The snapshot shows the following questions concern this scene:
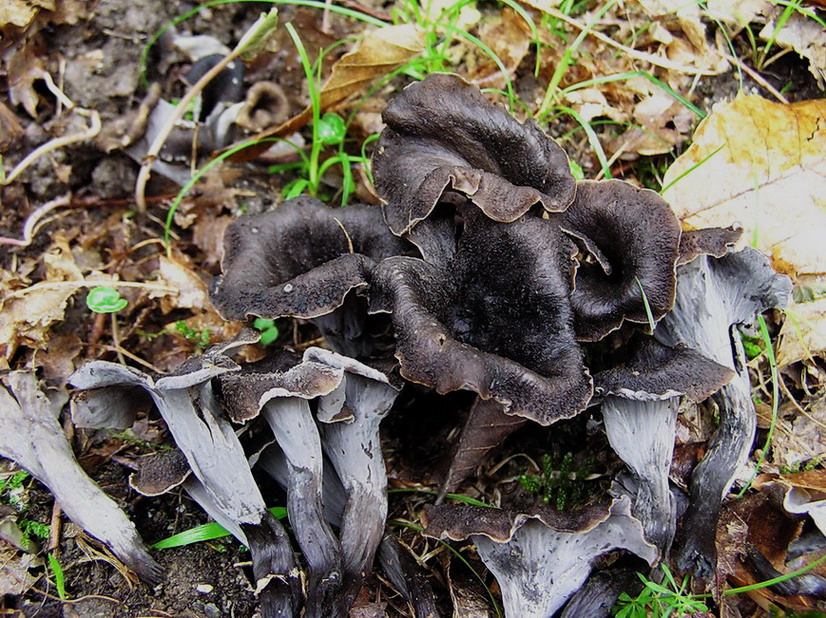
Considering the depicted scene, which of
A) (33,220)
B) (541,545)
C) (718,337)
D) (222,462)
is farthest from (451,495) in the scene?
(33,220)

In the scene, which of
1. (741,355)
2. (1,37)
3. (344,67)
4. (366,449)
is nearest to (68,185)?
(1,37)

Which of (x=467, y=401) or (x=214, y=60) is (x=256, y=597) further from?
(x=214, y=60)

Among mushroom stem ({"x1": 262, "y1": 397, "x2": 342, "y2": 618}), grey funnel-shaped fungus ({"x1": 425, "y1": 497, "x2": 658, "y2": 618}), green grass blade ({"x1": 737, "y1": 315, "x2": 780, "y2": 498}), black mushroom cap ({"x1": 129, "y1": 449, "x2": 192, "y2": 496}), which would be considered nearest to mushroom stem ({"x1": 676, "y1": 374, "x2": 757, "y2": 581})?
green grass blade ({"x1": 737, "y1": 315, "x2": 780, "y2": 498})

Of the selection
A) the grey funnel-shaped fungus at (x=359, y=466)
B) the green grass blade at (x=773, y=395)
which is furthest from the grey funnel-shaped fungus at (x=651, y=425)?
the grey funnel-shaped fungus at (x=359, y=466)

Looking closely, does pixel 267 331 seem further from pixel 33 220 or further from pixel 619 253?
pixel 619 253

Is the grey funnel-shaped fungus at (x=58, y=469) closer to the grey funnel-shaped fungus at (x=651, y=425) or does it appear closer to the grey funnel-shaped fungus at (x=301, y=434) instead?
the grey funnel-shaped fungus at (x=301, y=434)

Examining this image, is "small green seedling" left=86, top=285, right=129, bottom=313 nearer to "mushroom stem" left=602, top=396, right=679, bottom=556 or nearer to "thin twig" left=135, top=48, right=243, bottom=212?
"thin twig" left=135, top=48, right=243, bottom=212

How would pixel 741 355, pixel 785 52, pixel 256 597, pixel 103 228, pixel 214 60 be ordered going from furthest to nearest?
1. pixel 214 60
2. pixel 103 228
3. pixel 785 52
4. pixel 741 355
5. pixel 256 597
